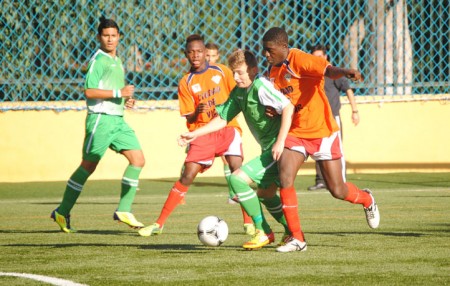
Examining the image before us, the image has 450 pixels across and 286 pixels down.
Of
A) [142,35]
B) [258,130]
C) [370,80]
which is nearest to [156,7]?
[142,35]

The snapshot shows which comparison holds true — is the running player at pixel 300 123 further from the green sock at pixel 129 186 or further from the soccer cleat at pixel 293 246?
the green sock at pixel 129 186

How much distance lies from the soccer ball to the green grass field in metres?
0.07

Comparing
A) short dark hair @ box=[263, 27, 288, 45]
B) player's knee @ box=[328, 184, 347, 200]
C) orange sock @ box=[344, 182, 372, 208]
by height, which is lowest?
orange sock @ box=[344, 182, 372, 208]

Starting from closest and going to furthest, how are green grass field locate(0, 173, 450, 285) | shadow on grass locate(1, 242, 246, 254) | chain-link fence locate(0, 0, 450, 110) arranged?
green grass field locate(0, 173, 450, 285) → shadow on grass locate(1, 242, 246, 254) → chain-link fence locate(0, 0, 450, 110)

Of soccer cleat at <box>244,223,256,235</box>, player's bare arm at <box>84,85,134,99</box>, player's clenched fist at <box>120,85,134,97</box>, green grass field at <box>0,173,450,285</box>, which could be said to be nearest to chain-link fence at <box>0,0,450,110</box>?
green grass field at <box>0,173,450,285</box>

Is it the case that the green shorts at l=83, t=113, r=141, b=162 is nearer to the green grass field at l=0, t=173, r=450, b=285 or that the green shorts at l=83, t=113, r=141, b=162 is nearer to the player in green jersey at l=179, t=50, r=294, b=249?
the green grass field at l=0, t=173, r=450, b=285

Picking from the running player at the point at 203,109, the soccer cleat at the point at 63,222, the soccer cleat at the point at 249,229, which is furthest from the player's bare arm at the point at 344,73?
the soccer cleat at the point at 63,222

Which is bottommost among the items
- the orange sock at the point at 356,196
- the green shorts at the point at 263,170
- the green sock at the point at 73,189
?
the green sock at the point at 73,189

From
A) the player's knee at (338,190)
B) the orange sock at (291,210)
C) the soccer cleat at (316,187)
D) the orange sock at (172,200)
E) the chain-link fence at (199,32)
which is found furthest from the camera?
the chain-link fence at (199,32)

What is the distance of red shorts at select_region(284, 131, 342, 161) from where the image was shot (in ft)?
25.3

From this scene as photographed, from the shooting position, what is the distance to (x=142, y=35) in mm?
16328

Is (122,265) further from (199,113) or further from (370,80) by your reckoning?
(370,80)

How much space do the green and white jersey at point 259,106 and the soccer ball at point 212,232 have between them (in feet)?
2.28

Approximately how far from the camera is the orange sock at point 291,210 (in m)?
7.53
